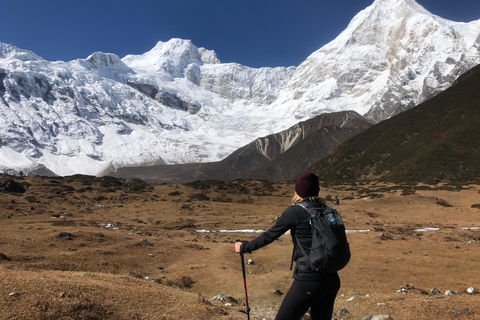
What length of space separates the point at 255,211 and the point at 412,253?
80.5 feet

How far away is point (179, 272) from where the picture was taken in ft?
45.4

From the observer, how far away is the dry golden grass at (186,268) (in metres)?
6.87

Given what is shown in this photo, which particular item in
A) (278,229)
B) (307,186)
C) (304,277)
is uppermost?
(307,186)

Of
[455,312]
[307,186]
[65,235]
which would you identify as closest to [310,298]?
[307,186]

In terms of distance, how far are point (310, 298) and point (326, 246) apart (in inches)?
35.3

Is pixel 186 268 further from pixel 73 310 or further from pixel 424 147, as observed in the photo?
pixel 424 147

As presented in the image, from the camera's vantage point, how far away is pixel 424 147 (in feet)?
270

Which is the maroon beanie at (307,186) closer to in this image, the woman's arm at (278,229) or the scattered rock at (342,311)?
the woman's arm at (278,229)

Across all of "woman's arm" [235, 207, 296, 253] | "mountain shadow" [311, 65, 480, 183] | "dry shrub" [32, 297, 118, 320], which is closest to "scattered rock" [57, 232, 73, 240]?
"dry shrub" [32, 297, 118, 320]

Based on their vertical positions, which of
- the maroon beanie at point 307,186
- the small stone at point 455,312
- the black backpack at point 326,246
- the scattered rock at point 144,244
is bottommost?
the scattered rock at point 144,244

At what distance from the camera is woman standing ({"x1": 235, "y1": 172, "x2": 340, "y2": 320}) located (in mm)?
4984

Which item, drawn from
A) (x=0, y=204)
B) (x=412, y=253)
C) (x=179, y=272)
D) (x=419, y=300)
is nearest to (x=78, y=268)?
(x=179, y=272)

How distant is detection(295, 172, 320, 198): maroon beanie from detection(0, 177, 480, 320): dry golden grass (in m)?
3.85

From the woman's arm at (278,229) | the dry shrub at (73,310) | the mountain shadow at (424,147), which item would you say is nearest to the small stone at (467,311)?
the woman's arm at (278,229)
